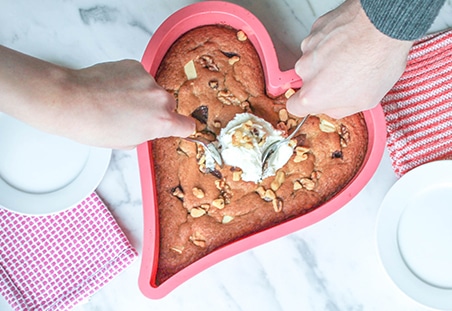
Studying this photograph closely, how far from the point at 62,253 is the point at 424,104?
1.05 metres

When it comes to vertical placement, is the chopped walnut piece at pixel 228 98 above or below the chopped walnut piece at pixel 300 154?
above

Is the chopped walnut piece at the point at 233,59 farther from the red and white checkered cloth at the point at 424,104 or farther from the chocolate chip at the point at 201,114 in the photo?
the red and white checkered cloth at the point at 424,104

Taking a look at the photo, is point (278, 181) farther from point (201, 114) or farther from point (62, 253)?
point (62, 253)

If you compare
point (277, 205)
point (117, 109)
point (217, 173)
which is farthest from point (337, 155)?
point (117, 109)

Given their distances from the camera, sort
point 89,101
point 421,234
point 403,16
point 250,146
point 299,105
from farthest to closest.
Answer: point 421,234 → point 250,146 → point 299,105 → point 89,101 → point 403,16

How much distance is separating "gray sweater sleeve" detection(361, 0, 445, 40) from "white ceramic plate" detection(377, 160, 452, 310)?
1.69 ft

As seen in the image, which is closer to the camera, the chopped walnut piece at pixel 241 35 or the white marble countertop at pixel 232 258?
the chopped walnut piece at pixel 241 35

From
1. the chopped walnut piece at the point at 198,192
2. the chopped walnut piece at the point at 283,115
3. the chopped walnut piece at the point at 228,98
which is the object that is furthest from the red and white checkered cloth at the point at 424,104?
the chopped walnut piece at the point at 198,192

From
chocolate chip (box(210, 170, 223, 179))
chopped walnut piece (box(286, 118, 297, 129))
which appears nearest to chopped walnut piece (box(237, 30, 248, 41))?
chopped walnut piece (box(286, 118, 297, 129))

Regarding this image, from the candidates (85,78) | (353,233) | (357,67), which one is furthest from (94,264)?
(357,67)

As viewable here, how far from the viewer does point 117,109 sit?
1.17 meters

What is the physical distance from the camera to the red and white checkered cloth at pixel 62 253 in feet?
5.05

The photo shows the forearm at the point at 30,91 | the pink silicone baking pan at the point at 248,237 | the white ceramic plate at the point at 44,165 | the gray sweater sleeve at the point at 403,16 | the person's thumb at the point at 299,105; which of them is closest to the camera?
the gray sweater sleeve at the point at 403,16

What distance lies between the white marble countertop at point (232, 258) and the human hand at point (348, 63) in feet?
1.20
